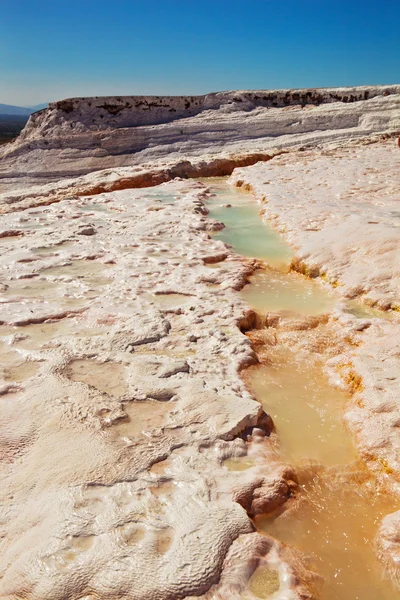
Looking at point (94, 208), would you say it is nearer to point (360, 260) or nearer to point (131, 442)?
point (360, 260)

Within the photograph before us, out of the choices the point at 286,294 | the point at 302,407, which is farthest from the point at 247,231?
the point at 302,407

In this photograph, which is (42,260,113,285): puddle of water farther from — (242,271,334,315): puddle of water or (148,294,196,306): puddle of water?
(242,271,334,315): puddle of water

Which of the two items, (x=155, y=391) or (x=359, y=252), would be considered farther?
(x=359, y=252)

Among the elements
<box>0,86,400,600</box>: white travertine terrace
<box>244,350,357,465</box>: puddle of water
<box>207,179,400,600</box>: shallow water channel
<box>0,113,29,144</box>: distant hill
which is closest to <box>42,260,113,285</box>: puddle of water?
<box>0,86,400,600</box>: white travertine terrace

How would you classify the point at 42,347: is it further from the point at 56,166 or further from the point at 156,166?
the point at 56,166

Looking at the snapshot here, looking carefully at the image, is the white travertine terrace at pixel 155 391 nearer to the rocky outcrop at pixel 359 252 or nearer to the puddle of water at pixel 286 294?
the rocky outcrop at pixel 359 252

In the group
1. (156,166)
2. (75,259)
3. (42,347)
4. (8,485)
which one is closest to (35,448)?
(8,485)
